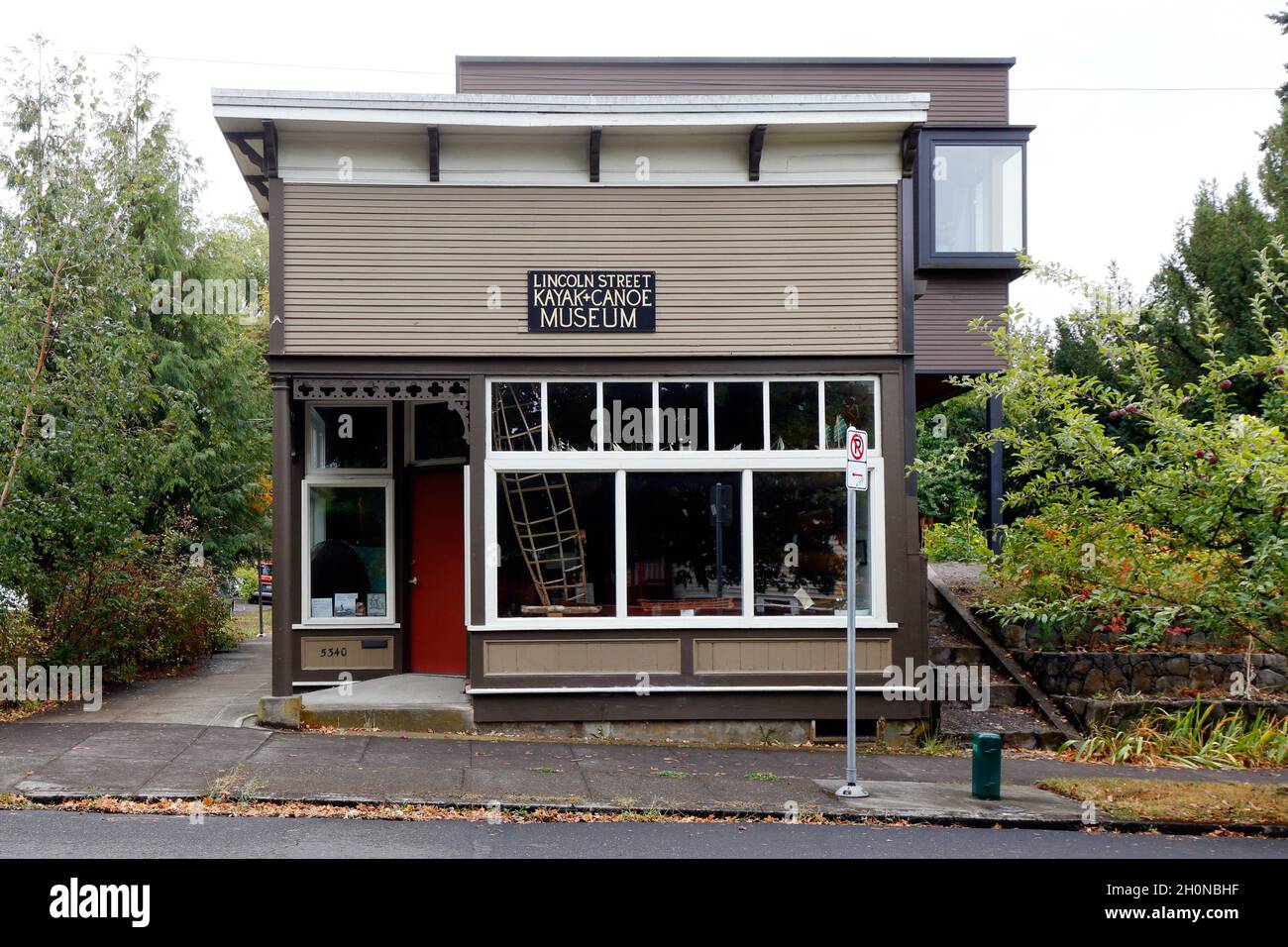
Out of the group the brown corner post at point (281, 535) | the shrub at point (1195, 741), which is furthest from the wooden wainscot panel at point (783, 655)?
the brown corner post at point (281, 535)

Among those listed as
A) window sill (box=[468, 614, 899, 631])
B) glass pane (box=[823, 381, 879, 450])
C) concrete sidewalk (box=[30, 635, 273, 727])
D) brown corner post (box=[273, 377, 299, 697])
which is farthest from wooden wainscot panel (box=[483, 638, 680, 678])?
glass pane (box=[823, 381, 879, 450])

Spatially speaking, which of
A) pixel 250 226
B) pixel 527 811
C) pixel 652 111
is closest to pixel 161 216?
pixel 652 111

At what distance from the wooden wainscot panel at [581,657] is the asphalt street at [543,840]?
3.45m

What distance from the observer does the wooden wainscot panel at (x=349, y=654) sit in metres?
13.0

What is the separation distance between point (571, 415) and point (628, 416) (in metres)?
0.60

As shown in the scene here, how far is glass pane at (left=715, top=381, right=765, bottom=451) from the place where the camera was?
12320mm

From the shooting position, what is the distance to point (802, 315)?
12.4 meters

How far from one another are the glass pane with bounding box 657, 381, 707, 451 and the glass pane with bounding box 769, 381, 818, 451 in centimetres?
73

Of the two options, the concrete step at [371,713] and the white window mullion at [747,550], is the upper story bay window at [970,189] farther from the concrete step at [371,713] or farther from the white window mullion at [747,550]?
the concrete step at [371,713]

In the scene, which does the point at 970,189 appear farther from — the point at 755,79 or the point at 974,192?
the point at 755,79

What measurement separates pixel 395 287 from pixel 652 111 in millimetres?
3218

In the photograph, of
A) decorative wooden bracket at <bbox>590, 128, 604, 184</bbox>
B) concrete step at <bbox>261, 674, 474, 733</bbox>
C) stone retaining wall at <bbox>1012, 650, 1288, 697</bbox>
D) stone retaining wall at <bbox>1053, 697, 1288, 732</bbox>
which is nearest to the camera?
concrete step at <bbox>261, 674, 474, 733</bbox>

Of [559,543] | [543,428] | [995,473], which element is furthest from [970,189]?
A: [559,543]

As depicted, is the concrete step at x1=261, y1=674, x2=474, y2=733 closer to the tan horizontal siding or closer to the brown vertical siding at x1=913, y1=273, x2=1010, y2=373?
the tan horizontal siding
